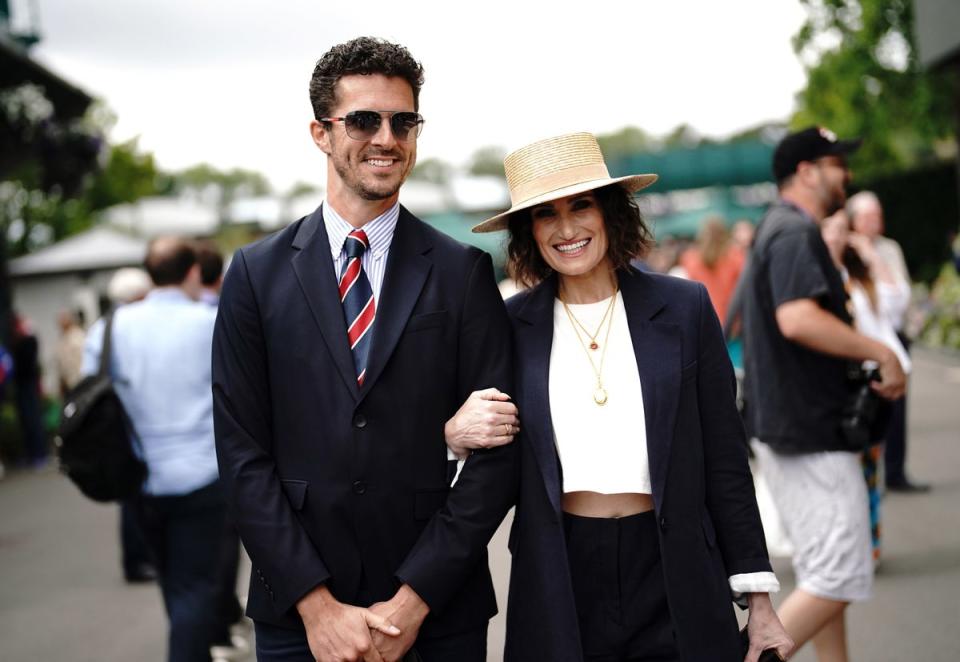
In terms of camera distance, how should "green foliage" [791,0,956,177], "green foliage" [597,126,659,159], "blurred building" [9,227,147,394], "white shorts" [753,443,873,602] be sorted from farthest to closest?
"green foliage" [597,126,659,159], "green foliage" [791,0,956,177], "blurred building" [9,227,147,394], "white shorts" [753,443,873,602]

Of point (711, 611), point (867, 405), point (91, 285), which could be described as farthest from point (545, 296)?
point (91, 285)

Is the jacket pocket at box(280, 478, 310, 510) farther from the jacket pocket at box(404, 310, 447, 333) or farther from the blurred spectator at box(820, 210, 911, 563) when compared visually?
the blurred spectator at box(820, 210, 911, 563)

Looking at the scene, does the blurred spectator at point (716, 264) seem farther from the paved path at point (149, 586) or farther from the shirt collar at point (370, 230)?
the shirt collar at point (370, 230)

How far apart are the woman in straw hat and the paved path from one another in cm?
253

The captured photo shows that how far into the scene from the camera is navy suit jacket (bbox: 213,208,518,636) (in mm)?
2510

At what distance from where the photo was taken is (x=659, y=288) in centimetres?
288

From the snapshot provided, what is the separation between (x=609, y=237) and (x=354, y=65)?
84 centimetres

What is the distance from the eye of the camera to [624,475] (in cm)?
271

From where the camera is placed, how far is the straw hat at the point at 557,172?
2.88 m

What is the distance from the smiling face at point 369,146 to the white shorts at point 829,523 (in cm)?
227

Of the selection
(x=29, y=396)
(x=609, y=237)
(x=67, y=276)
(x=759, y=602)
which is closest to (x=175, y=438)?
(x=609, y=237)

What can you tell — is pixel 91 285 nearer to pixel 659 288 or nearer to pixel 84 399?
pixel 84 399

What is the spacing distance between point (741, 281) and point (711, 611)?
2.32m

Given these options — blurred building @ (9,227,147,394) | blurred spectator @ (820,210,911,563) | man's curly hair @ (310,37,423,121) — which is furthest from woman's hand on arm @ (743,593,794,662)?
blurred building @ (9,227,147,394)
